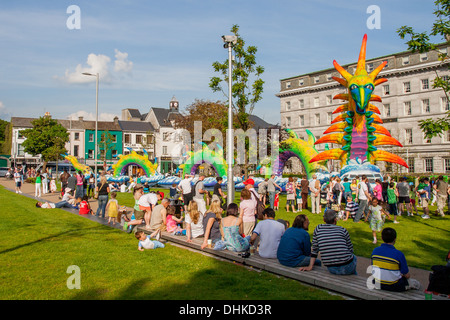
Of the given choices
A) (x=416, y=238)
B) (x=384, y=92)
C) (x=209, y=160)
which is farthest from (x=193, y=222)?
(x=384, y=92)

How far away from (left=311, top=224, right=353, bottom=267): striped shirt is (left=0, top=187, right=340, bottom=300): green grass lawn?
0.72 meters

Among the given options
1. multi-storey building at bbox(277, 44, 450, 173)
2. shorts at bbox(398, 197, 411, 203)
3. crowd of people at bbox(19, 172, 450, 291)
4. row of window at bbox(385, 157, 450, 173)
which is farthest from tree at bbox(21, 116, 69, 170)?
shorts at bbox(398, 197, 411, 203)

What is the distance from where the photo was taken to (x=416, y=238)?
12133 millimetres

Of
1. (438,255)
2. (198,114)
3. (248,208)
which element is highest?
(198,114)

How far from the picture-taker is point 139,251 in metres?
9.97

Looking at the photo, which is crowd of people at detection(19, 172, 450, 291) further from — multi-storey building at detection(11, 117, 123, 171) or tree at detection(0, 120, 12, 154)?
tree at detection(0, 120, 12, 154)

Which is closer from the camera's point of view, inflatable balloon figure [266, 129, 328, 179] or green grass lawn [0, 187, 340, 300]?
green grass lawn [0, 187, 340, 300]

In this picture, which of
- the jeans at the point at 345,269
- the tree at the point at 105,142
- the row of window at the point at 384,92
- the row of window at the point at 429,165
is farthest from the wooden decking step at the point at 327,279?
the row of window at the point at 384,92

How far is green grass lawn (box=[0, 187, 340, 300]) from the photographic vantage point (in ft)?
21.3

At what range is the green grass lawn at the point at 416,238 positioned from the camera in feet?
31.6

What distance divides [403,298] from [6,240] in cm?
1037
